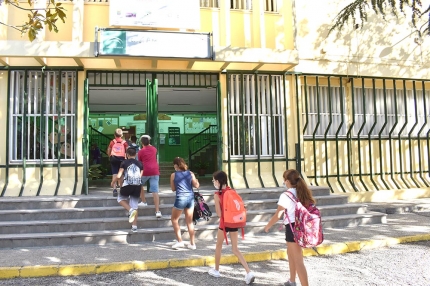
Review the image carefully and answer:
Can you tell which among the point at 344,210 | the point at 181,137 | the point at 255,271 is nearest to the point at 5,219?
the point at 255,271

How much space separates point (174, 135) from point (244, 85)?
Answer: 8.17 m

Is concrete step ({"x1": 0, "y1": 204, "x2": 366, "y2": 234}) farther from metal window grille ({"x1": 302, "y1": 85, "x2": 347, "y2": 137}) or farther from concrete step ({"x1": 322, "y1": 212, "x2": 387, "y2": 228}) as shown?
metal window grille ({"x1": 302, "y1": 85, "x2": 347, "y2": 137})

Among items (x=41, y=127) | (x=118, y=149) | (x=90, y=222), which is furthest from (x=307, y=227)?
(x=41, y=127)

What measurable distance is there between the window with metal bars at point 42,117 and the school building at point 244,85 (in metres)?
0.03

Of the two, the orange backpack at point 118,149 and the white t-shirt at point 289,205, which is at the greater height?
the orange backpack at point 118,149

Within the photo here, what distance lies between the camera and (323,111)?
35.4 feet

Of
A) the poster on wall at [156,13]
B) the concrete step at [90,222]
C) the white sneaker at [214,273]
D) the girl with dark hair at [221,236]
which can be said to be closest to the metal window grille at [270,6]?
the poster on wall at [156,13]

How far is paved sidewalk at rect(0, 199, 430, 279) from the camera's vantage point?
5273mm

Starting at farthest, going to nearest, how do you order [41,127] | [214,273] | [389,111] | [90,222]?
[389,111], [41,127], [90,222], [214,273]

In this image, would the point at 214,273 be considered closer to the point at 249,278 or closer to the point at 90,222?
the point at 249,278

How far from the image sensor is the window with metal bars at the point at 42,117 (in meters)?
8.77

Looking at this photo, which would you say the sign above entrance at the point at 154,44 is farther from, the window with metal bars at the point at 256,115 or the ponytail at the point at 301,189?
the ponytail at the point at 301,189

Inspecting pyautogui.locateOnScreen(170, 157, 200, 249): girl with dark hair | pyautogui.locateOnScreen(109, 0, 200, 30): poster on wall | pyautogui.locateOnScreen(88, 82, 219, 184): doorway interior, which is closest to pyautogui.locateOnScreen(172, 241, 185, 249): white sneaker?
pyautogui.locateOnScreen(170, 157, 200, 249): girl with dark hair

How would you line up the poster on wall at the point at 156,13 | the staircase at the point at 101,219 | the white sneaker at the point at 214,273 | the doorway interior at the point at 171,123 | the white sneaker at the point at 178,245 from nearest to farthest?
1. the white sneaker at the point at 214,273
2. the white sneaker at the point at 178,245
3. the staircase at the point at 101,219
4. the poster on wall at the point at 156,13
5. the doorway interior at the point at 171,123
